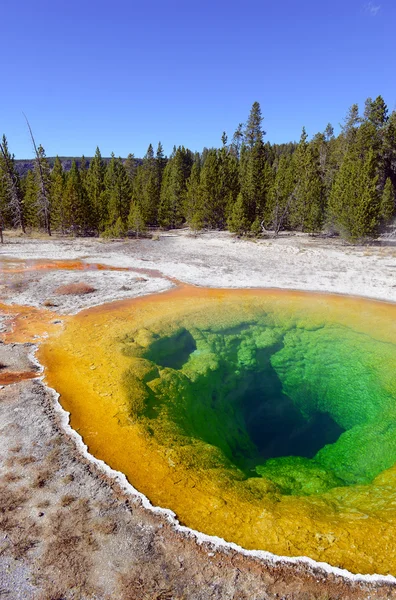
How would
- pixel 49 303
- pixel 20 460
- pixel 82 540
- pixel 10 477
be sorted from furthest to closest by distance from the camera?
pixel 49 303, pixel 20 460, pixel 10 477, pixel 82 540

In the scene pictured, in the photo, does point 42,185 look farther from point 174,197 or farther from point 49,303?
point 49,303

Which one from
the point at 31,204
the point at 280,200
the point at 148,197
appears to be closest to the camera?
the point at 280,200

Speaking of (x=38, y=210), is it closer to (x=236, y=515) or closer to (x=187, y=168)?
(x=187, y=168)

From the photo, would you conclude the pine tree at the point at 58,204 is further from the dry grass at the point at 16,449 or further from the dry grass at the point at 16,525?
the dry grass at the point at 16,525

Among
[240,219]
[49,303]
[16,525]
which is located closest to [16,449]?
[16,525]

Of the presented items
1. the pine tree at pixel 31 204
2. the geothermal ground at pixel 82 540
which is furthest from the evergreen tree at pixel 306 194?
the geothermal ground at pixel 82 540

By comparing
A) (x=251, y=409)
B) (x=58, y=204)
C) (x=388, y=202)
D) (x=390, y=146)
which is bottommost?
(x=251, y=409)

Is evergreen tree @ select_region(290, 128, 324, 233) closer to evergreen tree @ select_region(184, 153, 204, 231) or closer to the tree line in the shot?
the tree line
